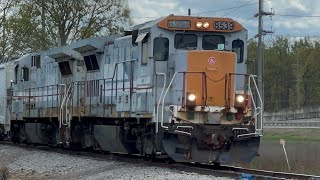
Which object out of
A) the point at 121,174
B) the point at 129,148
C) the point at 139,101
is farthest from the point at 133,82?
the point at 121,174

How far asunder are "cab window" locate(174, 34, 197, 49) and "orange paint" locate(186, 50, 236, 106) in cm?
72

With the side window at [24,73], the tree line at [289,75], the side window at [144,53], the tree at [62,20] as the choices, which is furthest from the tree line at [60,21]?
the tree line at [289,75]

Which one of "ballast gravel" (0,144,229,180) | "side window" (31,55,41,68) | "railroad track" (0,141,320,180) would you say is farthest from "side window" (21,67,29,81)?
"ballast gravel" (0,144,229,180)

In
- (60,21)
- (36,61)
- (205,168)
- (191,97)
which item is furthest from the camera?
(60,21)

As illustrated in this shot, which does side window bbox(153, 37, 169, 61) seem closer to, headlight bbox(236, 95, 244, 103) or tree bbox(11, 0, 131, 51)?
headlight bbox(236, 95, 244, 103)

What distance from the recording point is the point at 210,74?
1423 cm

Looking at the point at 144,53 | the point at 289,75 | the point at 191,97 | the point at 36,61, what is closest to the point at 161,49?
the point at 144,53

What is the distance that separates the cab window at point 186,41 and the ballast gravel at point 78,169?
316cm

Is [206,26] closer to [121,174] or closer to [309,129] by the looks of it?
[121,174]

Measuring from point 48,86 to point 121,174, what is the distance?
373 inches

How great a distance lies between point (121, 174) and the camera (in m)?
13.4

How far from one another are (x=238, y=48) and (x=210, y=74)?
1.55 meters

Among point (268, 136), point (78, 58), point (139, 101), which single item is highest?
point (78, 58)

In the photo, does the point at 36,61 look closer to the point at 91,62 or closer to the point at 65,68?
the point at 65,68
